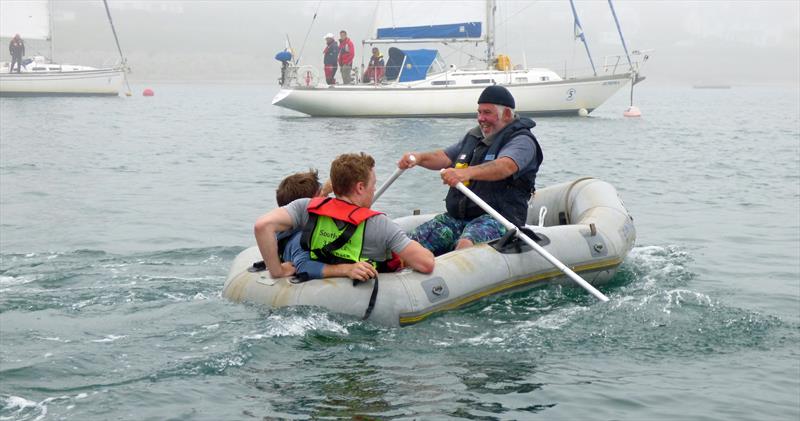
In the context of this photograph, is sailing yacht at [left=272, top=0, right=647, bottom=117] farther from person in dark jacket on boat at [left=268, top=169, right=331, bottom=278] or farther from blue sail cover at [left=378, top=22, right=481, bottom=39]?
person in dark jacket on boat at [left=268, top=169, right=331, bottom=278]

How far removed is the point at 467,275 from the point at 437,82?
31758 millimetres

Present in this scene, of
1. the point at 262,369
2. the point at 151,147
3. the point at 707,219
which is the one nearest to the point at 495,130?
the point at 262,369

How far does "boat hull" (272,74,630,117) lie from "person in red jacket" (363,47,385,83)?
2.81 feet

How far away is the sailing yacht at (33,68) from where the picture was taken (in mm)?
57812

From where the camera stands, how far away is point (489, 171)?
8.91m

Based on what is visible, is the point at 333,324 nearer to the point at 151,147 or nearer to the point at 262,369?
the point at 262,369

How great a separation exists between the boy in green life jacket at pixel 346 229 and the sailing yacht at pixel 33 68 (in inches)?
2114

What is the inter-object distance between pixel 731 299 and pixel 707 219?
20.4 ft

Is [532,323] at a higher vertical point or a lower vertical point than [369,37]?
lower

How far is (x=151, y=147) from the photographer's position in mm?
29938

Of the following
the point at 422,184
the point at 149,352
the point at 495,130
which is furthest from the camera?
the point at 422,184

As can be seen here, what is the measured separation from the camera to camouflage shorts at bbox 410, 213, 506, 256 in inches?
368

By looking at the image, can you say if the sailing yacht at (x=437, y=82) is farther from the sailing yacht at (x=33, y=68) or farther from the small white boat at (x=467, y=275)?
the small white boat at (x=467, y=275)

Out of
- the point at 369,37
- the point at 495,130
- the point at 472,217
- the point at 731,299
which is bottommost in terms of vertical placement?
the point at 731,299
